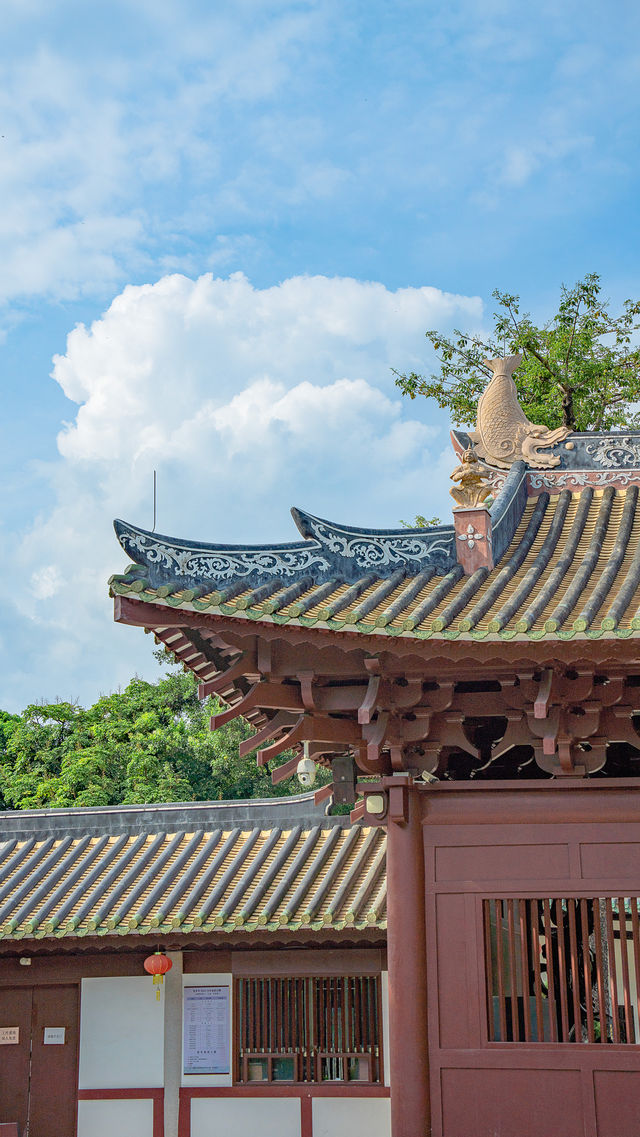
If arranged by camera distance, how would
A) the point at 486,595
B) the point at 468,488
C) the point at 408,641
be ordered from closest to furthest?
the point at 408,641, the point at 486,595, the point at 468,488

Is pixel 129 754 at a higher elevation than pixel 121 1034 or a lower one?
higher

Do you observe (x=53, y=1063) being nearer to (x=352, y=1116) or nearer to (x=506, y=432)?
(x=352, y=1116)

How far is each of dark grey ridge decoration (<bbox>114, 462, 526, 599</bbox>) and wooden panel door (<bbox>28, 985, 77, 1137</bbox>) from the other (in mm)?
6701

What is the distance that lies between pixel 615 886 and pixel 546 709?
4.14 ft

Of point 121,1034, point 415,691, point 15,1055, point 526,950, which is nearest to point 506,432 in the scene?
point 415,691

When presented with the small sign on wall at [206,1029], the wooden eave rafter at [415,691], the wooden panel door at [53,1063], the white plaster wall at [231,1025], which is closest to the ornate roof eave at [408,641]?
the wooden eave rafter at [415,691]

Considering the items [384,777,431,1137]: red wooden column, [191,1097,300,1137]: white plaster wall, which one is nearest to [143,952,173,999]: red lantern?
[191,1097,300,1137]: white plaster wall

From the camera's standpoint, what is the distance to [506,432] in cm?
1081

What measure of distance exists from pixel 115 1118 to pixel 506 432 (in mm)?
8076

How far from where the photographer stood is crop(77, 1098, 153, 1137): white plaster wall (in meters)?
12.1

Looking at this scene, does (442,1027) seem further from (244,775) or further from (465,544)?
(244,775)

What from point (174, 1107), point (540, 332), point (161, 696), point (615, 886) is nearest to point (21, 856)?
point (174, 1107)

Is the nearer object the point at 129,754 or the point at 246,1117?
the point at 246,1117

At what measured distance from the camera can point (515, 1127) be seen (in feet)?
24.3
